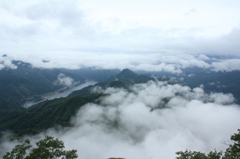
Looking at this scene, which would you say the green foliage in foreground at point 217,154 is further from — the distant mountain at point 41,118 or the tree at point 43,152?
the distant mountain at point 41,118

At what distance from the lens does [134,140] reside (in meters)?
139

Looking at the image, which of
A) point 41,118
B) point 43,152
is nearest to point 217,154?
point 43,152

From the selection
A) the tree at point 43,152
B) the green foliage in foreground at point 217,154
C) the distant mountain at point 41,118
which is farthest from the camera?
the distant mountain at point 41,118

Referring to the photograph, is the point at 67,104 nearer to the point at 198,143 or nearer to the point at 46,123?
the point at 46,123

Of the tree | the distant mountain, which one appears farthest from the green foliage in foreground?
the distant mountain

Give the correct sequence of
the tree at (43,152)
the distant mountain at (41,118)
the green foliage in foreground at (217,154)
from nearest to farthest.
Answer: the green foliage in foreground at (217,154) → the tree at (43,152) → the distant mountain at (41,118)

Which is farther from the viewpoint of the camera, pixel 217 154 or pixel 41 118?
pixel 41 118

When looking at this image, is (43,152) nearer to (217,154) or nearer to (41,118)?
(217,154)

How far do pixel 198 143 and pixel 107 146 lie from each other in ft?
253

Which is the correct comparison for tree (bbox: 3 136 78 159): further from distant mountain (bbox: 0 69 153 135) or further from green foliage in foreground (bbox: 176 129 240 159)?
distant mountain (bbox: 0 69 153 135)

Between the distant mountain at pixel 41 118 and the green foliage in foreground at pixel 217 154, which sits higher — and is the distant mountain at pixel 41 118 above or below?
above

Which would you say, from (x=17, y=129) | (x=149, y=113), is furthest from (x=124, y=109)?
(x=17, y=129)

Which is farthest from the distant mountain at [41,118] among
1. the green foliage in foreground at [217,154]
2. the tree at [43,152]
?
the green foliage in foreground at [217,154]

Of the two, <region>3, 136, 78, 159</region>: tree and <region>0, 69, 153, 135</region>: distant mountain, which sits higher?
<region>0, 69, 153, 135</region>: distant mountain
